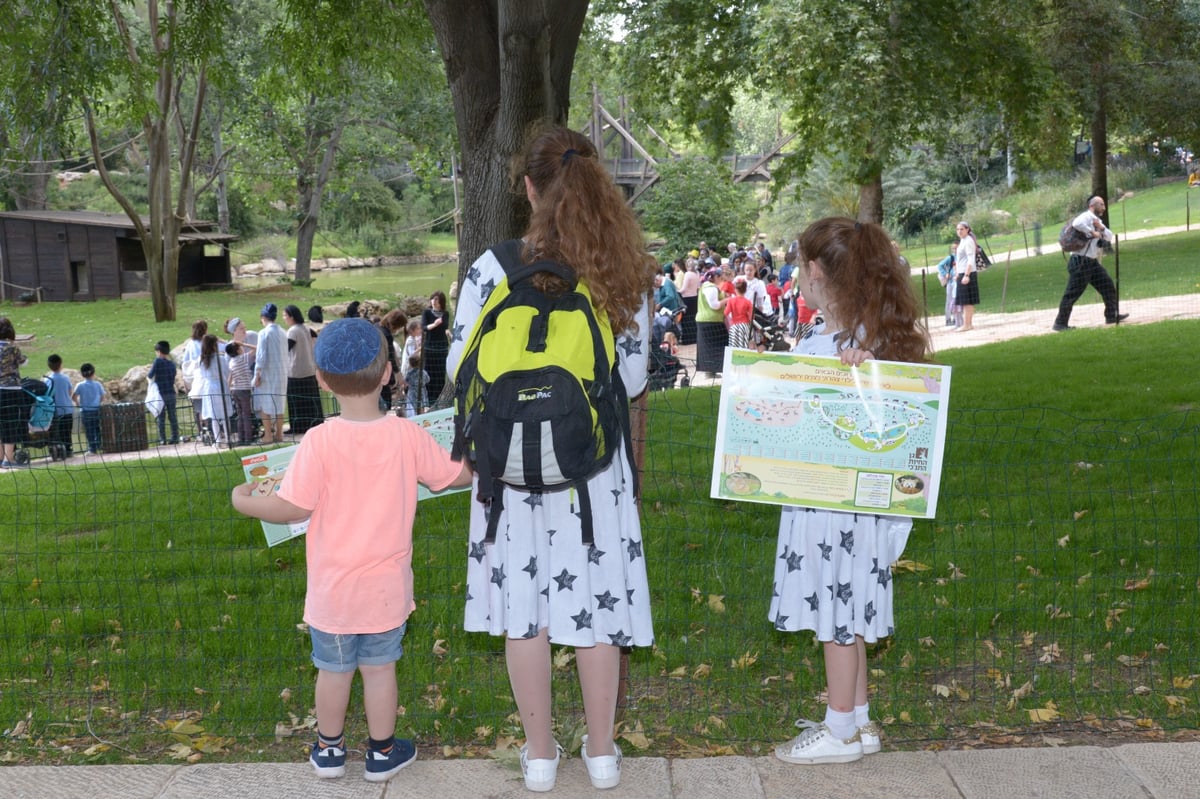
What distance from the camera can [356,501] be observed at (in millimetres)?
3639

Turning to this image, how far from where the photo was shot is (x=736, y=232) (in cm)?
4869

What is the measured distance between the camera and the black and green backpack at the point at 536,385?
10.9 ft

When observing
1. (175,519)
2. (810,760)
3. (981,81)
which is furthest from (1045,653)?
(981,81)

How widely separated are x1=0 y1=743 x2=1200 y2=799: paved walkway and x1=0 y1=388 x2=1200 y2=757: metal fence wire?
27 cm

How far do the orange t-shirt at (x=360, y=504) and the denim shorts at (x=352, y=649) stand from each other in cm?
5

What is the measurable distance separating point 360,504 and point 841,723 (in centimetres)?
171

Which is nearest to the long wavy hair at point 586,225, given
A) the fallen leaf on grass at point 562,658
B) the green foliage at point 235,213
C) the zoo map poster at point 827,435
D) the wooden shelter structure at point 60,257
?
the zoo map poster at point 827,435

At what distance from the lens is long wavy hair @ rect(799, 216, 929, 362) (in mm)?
3711

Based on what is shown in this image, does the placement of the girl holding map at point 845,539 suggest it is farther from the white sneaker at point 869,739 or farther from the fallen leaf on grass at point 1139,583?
the fallen leaf on grass at point 1139,583

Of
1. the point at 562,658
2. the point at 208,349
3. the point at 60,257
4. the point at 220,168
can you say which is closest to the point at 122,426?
the point at 208,349

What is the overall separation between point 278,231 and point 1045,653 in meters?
63.7

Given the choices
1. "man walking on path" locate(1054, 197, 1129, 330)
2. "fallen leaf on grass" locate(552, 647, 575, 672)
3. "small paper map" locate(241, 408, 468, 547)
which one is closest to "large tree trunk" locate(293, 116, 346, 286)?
"man walking on path" locate(1054, 197, 1129, 330)

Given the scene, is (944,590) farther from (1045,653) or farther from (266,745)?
(266,745)

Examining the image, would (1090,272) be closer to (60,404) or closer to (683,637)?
(683,637)
